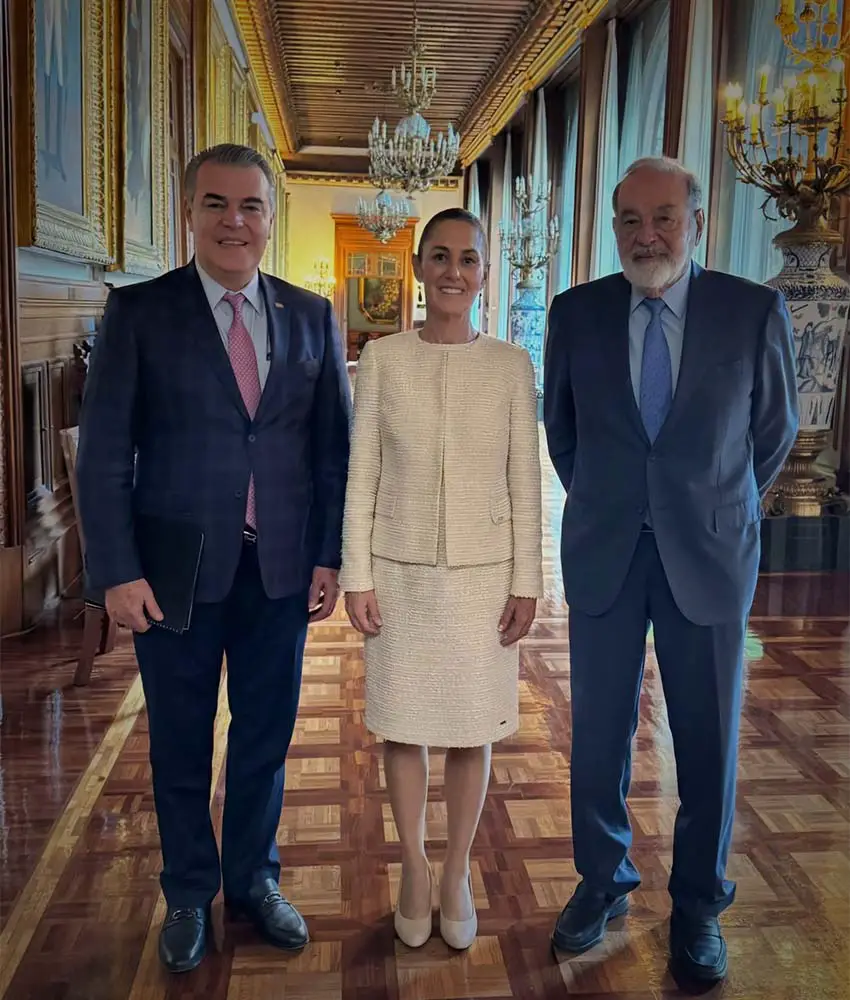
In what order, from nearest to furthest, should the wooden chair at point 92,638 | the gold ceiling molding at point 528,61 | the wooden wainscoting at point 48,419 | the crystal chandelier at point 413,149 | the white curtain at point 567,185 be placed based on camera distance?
the wooden chair at point 92,638 → the wooden wainscoting at point 48,419 → the crystal chandelier at point 413,149 → the gold ceiling molding at point 528,61 → the white curtain at point 567,185

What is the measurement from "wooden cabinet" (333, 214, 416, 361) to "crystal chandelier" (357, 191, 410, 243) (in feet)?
17.1

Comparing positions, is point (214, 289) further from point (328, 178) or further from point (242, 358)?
point (328, 178)

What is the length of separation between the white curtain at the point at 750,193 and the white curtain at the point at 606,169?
2.79m

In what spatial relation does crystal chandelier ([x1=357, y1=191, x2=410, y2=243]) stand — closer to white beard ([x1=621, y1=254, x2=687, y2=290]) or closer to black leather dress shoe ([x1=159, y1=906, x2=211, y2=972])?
white beard ([x1=621, y1=254, x2=687, y2=290])

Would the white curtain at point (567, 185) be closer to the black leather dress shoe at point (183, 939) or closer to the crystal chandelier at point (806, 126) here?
the crystal chandelier at point (806, 126)

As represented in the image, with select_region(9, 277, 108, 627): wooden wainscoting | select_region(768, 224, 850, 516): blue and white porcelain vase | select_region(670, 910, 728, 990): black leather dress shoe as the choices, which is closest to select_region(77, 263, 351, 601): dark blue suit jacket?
select_region(670, 910, 728, 990): black leather dress shoe

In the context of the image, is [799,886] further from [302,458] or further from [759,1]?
[759,1]

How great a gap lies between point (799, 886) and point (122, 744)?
222 centimetres

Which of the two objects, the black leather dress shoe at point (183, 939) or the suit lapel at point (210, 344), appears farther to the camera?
the black leather dress shoe at point (183, 939)

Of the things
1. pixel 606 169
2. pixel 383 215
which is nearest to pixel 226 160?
pixel 606 169

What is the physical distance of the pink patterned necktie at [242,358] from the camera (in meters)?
2.15

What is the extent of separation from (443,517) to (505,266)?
16.2m

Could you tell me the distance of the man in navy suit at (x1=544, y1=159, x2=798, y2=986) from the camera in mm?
2084

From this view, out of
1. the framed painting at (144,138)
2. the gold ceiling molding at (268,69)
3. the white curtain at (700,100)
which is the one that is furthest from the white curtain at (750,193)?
the gold ceiling molding at (268,69)
